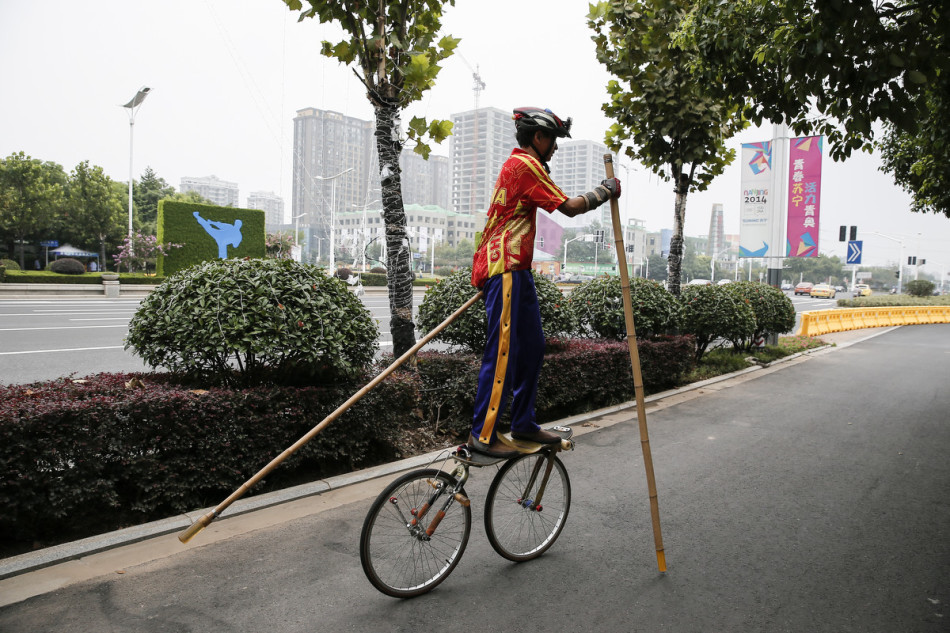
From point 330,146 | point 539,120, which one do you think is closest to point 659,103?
point 539,120

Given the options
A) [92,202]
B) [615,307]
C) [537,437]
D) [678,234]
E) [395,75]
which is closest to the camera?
[537,437]

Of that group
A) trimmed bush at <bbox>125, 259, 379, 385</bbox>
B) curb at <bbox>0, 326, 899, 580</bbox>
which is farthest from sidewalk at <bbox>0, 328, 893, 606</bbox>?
trimmed bush at <bbox>125, 259, 379, 385</bbox>

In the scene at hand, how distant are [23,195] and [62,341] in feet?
113

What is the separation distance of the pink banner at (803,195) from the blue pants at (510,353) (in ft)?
45.9

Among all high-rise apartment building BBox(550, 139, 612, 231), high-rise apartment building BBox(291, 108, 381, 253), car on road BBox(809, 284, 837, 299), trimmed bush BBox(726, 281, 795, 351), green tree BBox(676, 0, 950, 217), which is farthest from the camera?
high-rise apartment building BBox(550, 139, 612, 231)

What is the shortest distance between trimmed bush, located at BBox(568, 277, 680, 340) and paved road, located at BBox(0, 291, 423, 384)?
477 cm

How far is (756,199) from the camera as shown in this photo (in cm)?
1495

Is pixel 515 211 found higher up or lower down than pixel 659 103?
lower down

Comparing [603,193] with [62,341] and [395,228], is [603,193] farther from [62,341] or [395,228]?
[62,341]

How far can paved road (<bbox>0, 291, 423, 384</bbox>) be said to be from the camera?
364 inches

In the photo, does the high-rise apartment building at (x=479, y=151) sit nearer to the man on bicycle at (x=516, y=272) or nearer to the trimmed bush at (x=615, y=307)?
the trimmed bush at (x=615, y=307)

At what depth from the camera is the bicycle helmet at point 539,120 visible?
3365 mm

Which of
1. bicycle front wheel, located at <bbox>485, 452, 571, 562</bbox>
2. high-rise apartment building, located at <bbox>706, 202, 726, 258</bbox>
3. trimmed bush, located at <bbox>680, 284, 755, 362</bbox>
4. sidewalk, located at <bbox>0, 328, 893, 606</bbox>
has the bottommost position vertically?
sidewalk, located at <bbox>0, 328, 893, 606</bbox>

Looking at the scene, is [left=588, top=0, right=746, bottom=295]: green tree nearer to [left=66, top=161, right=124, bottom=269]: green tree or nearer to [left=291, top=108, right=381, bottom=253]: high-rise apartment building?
[left=66, top=161, right=124, bottom=269]: green tree
